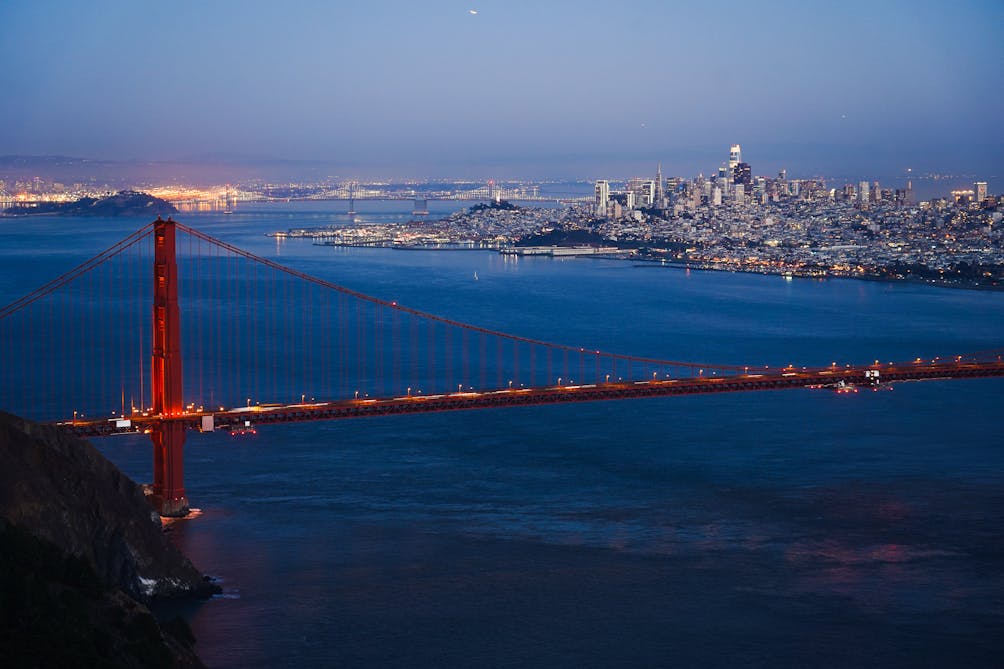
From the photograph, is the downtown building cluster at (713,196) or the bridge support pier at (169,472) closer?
the bridge support pier at (169,472)

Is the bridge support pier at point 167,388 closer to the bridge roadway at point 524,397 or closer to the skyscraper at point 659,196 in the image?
the bridge roadway at point 524,397

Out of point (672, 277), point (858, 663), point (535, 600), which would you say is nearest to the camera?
point (858, 663)

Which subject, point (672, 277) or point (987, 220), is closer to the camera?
point (672, 277)

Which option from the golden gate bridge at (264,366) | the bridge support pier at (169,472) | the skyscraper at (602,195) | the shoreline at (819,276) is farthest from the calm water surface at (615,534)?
the skyscraper at (602,195)

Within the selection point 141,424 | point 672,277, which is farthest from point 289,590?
point 672,277

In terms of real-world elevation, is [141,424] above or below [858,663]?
above

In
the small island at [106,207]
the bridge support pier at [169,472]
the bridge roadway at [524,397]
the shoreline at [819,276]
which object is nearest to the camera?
the bridge support pier at [169,472]

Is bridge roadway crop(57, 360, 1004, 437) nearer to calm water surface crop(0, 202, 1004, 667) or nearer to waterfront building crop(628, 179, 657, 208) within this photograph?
calm water surface crop(0, 202, 1004, 667)

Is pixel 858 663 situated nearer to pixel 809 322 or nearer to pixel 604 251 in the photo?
pixel 809 322
